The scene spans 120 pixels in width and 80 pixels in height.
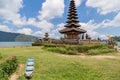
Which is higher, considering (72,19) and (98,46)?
(72,19)

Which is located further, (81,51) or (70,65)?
(81,51)

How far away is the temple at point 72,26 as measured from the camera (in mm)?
44478

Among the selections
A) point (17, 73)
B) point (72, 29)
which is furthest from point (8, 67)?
point (72, 29)

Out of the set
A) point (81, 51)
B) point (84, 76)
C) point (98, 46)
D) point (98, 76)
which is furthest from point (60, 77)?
point (98, 46)

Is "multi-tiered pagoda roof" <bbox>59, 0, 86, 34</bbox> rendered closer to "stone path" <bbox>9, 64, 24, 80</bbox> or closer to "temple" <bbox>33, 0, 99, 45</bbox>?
"temple" <bbox>33, 0, 99, 45</bbox>

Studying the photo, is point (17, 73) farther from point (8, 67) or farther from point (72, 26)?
point (72, 26)

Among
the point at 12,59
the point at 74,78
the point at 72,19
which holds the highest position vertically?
the point at 72,19

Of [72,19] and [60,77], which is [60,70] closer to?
[60,77]

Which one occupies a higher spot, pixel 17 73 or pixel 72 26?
pixel 72 26

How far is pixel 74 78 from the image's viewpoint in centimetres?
1590

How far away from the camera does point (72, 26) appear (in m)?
46.8

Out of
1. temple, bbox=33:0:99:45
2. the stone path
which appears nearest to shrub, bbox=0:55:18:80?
the stone path

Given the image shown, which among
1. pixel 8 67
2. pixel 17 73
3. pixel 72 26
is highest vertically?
pixel 72 26

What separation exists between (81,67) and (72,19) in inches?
1174
